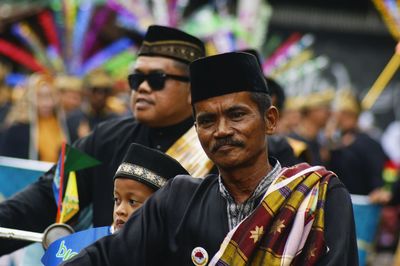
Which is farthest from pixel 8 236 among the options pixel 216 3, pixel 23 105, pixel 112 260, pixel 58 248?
pixel 216 3

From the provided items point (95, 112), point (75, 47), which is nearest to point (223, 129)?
point (95, 112)

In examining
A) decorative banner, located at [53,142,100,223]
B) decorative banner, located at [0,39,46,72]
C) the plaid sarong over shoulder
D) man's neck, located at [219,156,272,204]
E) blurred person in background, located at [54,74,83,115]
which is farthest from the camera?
decorative banner, located at [0,39,46,72]

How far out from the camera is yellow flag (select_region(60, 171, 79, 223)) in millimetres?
5244

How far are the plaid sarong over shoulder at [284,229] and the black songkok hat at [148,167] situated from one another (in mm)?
892

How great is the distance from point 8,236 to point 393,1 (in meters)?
7.21

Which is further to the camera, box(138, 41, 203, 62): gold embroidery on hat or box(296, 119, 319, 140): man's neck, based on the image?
box(296, 119, 319, 140): man's neck

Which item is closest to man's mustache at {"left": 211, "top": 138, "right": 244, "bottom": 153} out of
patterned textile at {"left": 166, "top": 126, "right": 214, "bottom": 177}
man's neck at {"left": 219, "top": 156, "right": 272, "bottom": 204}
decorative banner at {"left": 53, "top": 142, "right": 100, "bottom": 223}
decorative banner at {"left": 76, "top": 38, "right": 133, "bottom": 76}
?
man's neck at {"left": 219, "top": 156, "right": 272, "bottom": 204}

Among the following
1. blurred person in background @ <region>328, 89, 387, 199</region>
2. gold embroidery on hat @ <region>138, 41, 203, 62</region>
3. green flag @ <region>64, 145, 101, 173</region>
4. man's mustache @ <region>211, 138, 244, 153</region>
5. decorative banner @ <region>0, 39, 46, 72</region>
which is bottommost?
blurred person in background @ <region>328, 89, 387, 199</region>

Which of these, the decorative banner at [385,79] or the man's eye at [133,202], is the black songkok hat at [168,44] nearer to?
the man's eye at [133,202]

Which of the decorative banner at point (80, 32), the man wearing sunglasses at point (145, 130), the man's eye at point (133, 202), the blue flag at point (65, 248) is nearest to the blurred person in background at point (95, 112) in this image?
the decorative banner at point (80, 32)

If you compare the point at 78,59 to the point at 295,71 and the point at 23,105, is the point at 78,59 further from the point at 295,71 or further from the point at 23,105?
the point at 23,105

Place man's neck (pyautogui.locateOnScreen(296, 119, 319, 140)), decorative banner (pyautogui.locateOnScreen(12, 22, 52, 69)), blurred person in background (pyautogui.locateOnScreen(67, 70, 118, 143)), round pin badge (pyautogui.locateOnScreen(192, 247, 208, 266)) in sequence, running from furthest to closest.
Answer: decorative banner (pyautogui.locateOnScreen(12, 22, 52, 69))
man's neck (pyautogui.locateOnScreen(296, 119, 319, 140))
blurred person in background (pyautogui.locateOnScreen(67, 70, 118, 143))
round pin badge (pyautogui.locateOnScreen(192, 247, 208, 266))

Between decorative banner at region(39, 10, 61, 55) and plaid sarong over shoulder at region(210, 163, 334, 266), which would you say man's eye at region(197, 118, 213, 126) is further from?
decorative banner at region(39, 10, 61, 55)

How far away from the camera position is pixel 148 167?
15.8 feet
